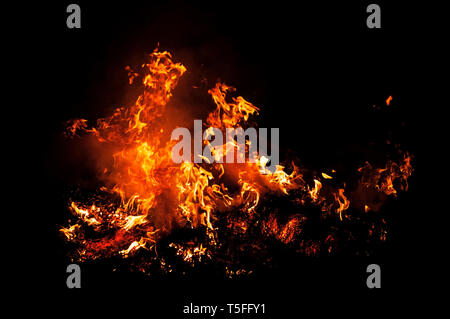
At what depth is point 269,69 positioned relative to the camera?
468 centimetres

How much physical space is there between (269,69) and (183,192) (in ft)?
7.09

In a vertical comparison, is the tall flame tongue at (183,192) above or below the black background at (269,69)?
below

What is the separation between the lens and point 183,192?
4.14 m

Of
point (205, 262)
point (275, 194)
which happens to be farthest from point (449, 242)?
point (205, 262)

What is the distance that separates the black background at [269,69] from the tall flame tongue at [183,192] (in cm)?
31

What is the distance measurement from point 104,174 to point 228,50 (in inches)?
96.7

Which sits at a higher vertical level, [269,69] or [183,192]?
[269,69]

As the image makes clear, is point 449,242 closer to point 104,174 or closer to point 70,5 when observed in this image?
point 104,174

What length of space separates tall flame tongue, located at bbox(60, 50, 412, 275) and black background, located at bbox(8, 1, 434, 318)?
0.31 meters

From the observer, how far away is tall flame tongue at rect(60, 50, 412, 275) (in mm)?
4113

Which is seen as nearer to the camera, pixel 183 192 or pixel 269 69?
pixel 183 192

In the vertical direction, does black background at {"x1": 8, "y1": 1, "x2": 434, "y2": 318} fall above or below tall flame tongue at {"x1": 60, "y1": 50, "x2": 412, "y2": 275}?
above

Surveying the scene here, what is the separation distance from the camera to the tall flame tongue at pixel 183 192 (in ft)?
13.5

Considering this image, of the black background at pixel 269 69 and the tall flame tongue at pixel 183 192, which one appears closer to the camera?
the tall flame tongue at pixel 183 192
